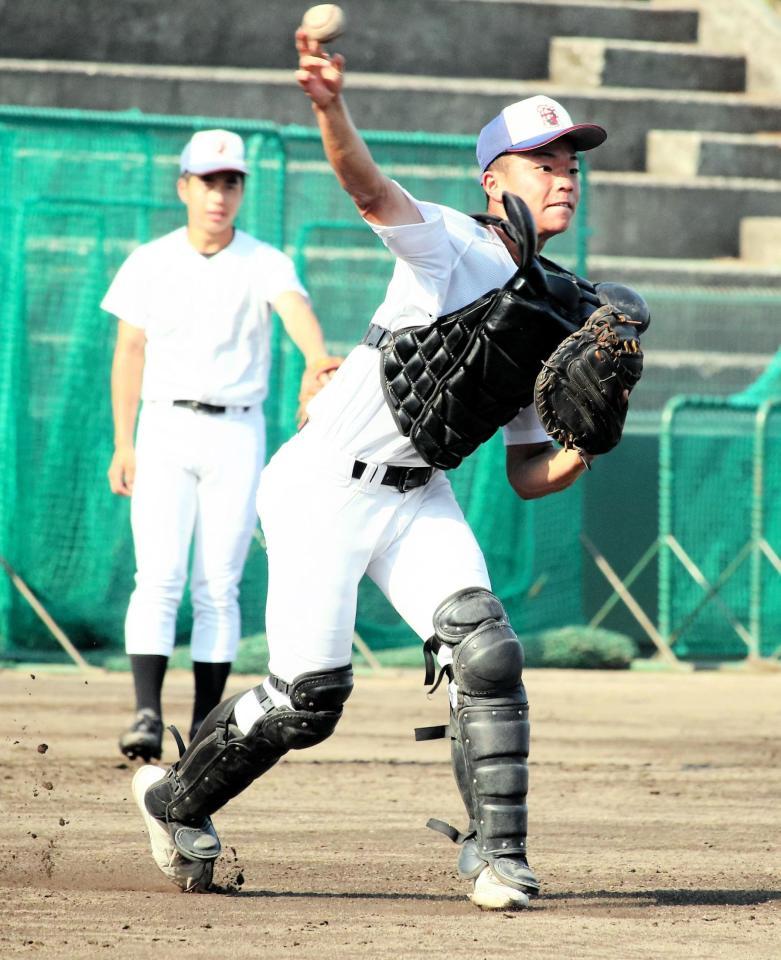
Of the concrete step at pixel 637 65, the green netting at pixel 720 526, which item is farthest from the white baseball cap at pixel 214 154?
the concrete step at pixel 637 65

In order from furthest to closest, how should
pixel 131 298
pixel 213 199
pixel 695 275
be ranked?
pixel 695 275
pixel 131 298
pixel 213 199

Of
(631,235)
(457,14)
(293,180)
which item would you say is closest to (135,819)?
(293,180)

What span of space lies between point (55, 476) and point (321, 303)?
198cm

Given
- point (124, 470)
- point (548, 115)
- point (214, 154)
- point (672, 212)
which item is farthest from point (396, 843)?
point (672, 212)

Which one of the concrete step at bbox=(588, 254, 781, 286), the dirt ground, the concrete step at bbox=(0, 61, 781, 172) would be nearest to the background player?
the dirt ground

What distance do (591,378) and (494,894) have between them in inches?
51.1

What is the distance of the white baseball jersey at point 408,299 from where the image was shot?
415cm

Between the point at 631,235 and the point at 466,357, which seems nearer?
the point at 466,357

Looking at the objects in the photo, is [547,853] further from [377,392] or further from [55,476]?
[55,476]

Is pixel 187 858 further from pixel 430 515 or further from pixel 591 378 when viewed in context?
→ pixel 591 378

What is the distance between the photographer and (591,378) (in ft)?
14.2

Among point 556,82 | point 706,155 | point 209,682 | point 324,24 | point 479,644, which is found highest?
point 556,82

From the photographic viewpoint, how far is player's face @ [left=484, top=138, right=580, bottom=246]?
4.54 m

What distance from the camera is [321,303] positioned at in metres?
10.8
